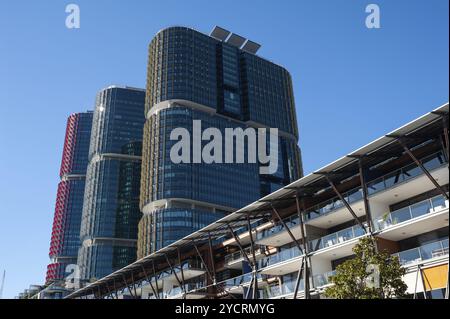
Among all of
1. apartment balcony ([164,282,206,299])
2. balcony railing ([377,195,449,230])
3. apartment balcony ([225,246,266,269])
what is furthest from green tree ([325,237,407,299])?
apartment balcony ([164,282,206,299])

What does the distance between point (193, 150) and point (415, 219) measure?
14146 centimetres

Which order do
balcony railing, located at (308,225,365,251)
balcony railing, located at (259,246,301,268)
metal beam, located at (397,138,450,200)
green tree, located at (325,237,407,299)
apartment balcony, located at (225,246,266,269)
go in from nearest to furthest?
green tree, located at (325,237,407,299) < metal beam, located at (397,138,450,200) < balcony railing, located at (308,225,365,251) < balcony railing, located at (259,246,301,268) < apartment balcony, located at (225,246,266,269)

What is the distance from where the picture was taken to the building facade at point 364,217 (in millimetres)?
32625

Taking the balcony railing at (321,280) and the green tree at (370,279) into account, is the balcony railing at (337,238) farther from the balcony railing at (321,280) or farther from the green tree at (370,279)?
the green tree at (370,279)

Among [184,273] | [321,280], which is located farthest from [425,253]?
[184,273]

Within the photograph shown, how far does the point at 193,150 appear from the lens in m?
173

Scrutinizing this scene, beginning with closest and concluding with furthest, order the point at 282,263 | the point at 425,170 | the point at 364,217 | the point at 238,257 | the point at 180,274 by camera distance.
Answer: the point at 425,170
the point at 364,217
the point at 282,263
the point at 238,257
the point at 180,274

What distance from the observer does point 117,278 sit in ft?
251

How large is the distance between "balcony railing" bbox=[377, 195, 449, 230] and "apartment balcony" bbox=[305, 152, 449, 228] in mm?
1931

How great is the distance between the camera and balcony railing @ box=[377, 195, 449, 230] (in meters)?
32.5

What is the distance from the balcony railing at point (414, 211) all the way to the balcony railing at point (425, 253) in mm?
2334

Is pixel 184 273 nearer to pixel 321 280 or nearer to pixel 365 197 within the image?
pixel 321 280

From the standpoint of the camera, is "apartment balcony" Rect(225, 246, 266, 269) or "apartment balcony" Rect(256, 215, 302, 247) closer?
"apartment balcony" Rect(256, 215, 302, 247)

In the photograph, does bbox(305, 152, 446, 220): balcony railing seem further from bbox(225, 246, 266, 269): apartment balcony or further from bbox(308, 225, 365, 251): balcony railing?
bbox(225, 246, 266, 269): apartment balcony
